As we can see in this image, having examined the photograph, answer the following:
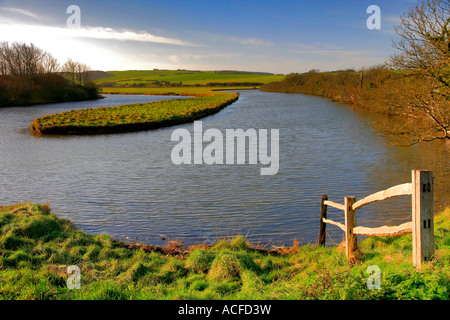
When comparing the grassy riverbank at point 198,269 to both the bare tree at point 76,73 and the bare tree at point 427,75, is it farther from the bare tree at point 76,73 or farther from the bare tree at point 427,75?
the bare tree at point 76,73

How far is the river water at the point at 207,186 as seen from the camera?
1045cm

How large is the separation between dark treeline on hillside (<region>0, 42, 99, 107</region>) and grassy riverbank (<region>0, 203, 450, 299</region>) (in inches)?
2910

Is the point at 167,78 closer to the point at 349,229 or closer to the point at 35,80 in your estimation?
the point at 35,80

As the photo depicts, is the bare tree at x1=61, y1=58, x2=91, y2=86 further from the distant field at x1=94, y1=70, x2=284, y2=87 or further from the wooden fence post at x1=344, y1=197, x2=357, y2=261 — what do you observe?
the wooden fence post at x1=344, y1=197, x2=357, y2=261

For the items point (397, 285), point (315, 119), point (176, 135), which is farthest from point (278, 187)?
point (315, 119)

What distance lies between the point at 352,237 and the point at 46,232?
6434 mm

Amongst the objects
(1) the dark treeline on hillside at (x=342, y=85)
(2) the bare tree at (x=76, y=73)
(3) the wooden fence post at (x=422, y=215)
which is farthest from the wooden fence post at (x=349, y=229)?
(2) the bare tree at (x=76, y=73)

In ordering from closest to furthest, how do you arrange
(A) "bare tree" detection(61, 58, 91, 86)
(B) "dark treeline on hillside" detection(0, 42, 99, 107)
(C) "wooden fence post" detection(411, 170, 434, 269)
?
(C) "wooden fence post" detection(411, 170, 434, 269)
(B) "dark treeline on hillside" detection(0, 42, 99, 107)
(A) "bare tree" detection(61, 58, 91, 86)

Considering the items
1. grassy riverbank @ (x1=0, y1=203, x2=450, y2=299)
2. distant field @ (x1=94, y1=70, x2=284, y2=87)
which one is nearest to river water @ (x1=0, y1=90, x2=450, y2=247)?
grassy riverbank @ (x1=0, y1=203, x2=450, y2=299)

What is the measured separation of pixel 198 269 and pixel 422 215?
3724 mm

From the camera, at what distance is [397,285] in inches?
179

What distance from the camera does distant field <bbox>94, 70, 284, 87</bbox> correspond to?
504 ft

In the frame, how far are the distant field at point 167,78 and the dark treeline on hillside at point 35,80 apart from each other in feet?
142
